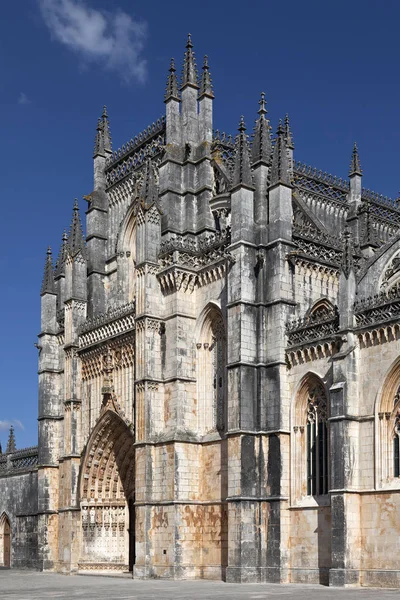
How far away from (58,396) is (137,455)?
37.3 ft

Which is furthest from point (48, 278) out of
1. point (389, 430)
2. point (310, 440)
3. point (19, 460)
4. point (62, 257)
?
point (389, 430)

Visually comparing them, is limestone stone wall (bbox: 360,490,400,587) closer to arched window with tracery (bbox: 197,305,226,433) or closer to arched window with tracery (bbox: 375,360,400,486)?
arched window with tracery (bbox: 375,360,400,486)

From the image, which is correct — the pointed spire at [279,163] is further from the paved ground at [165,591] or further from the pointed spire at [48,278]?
the pointed spire at [48,278]

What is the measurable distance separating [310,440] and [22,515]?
23.3m

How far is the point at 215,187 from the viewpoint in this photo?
1581 inches

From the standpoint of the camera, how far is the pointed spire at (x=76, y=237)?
149 feet

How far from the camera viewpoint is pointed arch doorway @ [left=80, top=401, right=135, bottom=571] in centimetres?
4138

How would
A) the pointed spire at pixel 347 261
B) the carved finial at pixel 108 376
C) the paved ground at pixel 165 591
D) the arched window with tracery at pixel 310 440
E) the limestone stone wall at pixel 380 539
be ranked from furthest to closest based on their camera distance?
the carved finial at pixel 108 376 < the arched window with tracery at pixel 310 440 < the pointed spire at pixel 347 261 < the limestone stone wall at pixel 380 539 < the paved ground at pixel 165 591

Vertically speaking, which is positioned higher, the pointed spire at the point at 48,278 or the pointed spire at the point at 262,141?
the pointed spire at the point at 262,141

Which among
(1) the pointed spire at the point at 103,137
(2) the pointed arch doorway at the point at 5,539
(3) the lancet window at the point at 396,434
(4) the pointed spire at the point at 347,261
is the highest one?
(1) the pointed spire at the point at 103,137

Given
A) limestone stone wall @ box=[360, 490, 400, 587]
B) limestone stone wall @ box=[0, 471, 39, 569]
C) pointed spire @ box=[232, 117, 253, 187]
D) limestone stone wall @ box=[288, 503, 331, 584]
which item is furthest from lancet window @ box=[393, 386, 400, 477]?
limestone stone wall @ box=[0, 471, 39, 569]

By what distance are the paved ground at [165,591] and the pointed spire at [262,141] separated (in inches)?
624

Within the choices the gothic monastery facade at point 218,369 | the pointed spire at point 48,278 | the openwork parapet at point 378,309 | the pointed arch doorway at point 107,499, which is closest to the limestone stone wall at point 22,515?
the gothic monastery facade at point 218,369

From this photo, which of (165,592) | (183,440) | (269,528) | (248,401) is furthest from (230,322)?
(165,592)
